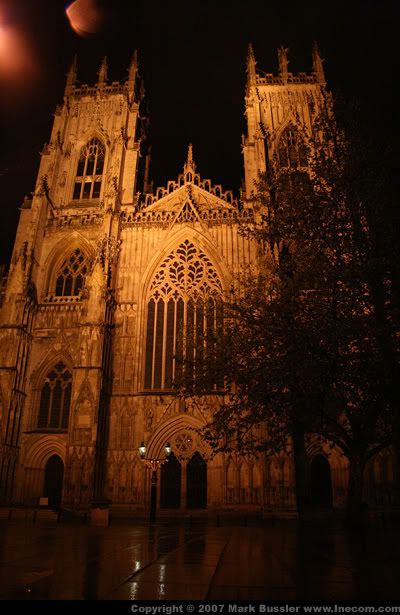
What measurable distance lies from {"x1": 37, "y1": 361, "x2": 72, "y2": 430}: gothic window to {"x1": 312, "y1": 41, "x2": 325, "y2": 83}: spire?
26166mm

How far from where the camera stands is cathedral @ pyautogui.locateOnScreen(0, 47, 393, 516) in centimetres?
1997

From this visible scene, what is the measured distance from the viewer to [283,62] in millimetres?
33188

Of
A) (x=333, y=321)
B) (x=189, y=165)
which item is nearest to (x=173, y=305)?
(x=189, y=165)

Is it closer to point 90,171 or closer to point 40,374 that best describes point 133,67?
point 90,171

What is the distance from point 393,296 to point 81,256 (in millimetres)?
19835

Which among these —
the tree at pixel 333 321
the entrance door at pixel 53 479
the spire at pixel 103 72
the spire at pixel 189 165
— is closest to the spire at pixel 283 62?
the spire at pixel 189 165

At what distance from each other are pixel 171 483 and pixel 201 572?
56.6 feet

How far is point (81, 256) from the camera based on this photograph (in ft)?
87.2

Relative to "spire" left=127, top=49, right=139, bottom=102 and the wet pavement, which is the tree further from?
"spire" left=127, top=49, right=139, bottom=102

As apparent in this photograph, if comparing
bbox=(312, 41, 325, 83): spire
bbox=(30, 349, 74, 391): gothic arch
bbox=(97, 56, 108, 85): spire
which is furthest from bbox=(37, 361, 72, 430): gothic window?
bbox=(312, 41, 325, 83): spire

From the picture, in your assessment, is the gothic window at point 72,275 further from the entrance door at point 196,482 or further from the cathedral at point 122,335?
the entrance door at point 196,482

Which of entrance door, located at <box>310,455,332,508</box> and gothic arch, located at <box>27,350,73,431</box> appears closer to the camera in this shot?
entrance door, located at <box>310,455,332,508</box>

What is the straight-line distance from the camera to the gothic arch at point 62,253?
84.4 feet

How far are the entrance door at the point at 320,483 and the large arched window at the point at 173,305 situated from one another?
25.7 feet
